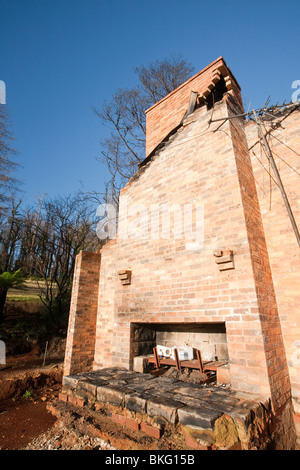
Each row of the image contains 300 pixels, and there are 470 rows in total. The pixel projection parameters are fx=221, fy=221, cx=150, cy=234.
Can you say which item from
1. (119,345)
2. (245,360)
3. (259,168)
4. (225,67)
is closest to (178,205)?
(259,168)

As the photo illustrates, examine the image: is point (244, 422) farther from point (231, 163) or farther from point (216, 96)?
point (216, 96)

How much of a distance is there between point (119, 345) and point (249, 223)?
12.8 ft

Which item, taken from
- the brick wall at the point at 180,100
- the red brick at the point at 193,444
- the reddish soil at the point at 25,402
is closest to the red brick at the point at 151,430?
the red brick at the point at 193,444

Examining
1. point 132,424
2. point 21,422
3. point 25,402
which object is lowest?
point 25,402

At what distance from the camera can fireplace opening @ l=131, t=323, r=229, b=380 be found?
177 inches

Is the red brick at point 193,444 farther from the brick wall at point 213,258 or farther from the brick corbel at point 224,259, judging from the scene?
the brick corbel at point 224,259

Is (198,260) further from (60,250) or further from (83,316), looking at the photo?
(60,250)

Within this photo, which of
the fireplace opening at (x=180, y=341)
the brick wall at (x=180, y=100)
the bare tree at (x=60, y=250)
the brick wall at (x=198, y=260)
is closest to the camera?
the brick wall at (x=198, y=260)

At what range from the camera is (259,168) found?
490 cm

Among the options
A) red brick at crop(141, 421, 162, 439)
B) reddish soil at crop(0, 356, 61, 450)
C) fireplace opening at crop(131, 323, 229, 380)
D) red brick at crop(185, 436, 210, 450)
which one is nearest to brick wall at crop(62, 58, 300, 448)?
fireplace opening at crop(131, 323, 229, 380)

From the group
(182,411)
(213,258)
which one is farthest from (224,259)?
(182,411)

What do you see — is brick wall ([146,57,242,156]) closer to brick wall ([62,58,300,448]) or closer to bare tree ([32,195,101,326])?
brick wall ([62,58,300,448])

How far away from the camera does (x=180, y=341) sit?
198 inches

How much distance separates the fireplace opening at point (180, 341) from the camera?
177 inches
